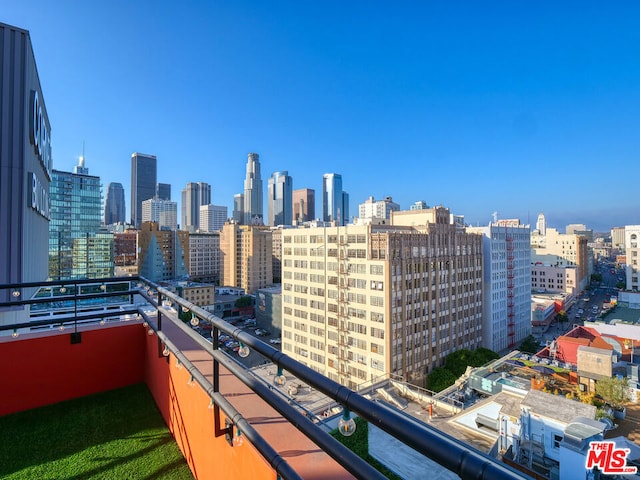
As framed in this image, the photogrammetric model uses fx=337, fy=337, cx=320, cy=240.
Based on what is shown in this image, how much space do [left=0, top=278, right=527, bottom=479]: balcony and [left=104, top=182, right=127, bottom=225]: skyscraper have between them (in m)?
183

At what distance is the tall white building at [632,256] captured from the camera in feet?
147

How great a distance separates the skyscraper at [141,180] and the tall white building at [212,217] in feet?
111

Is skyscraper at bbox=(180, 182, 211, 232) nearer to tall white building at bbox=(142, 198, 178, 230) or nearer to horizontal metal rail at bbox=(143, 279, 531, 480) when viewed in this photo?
tall white building at bbox=(142, 198, 178, 230)

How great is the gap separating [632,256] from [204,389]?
6173 cm

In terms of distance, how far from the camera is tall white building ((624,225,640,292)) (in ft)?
147

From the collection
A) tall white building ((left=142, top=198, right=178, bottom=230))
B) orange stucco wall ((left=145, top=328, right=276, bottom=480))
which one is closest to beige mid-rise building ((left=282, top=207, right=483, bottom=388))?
orange stucco wall ((left=145, top=328, right=276, bottom=480))

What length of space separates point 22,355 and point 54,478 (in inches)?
68.8

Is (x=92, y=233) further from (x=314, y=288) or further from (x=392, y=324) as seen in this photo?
(x=392, y=324)

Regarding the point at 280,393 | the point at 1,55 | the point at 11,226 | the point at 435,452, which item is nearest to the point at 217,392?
the point at 280,393

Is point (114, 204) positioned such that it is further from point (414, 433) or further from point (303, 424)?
point (414, 433)

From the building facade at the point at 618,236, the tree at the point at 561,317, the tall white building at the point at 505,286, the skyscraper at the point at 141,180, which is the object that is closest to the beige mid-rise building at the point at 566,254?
the tree at the point at 561,317

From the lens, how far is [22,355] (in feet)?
12.2

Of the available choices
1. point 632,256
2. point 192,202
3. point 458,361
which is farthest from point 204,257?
point 192,202

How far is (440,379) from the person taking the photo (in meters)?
26.6
